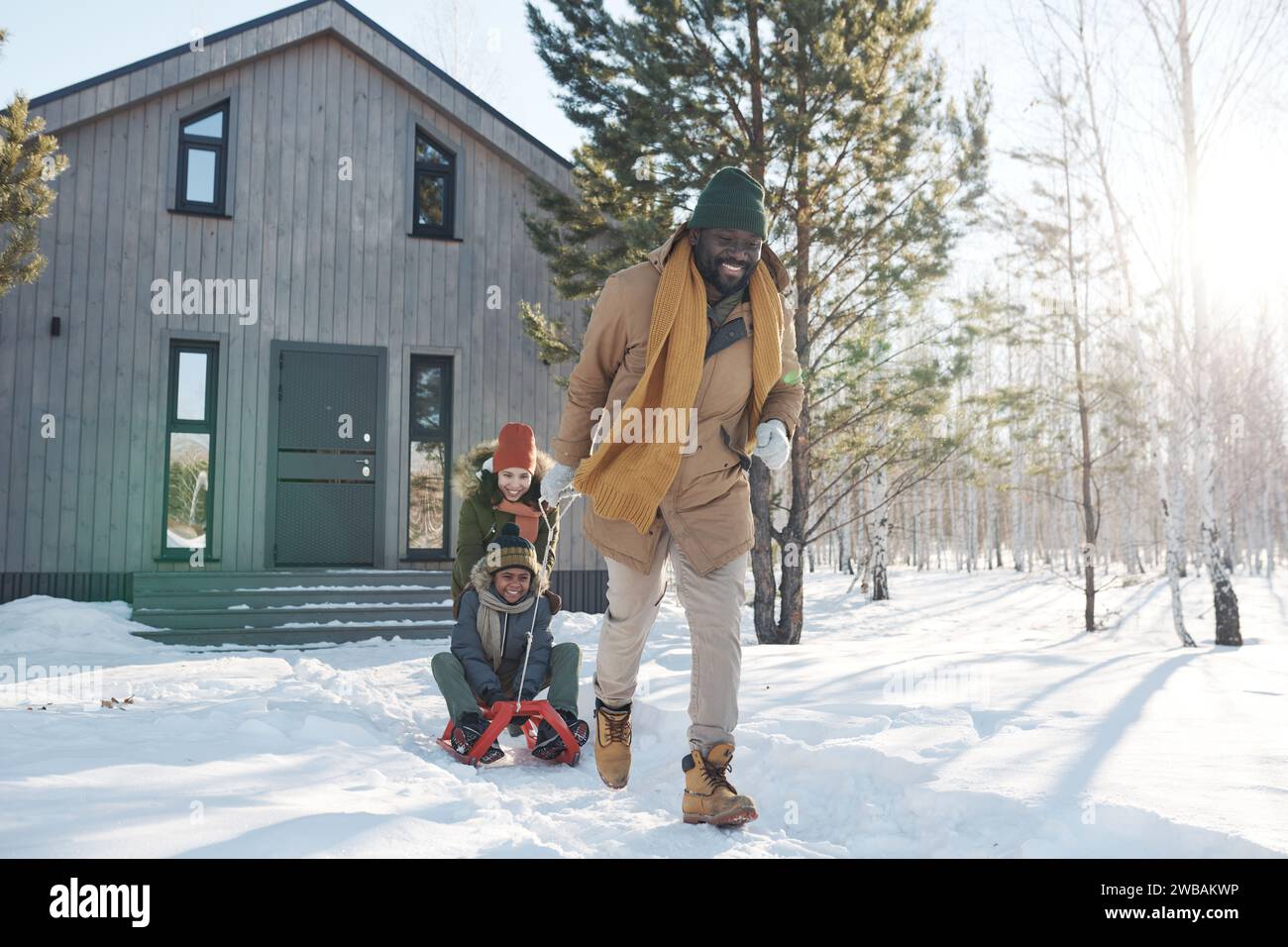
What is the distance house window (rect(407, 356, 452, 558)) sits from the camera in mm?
10789

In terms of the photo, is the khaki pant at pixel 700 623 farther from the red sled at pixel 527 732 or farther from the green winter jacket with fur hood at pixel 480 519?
the green winter jacket with fur hood at pixel 480 519

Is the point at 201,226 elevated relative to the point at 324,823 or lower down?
elevated

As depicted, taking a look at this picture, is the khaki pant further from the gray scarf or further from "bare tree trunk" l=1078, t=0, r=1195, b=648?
"bare tree trunk" l=1078, t=0, r=1195, b=648

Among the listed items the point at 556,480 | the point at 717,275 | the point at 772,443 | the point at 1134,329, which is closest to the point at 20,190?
the point at 556,480

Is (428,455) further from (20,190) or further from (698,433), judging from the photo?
(698,433)

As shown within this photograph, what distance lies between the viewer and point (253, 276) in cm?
1038

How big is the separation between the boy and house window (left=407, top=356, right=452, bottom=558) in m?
6.27

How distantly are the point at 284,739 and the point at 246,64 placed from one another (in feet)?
31.1

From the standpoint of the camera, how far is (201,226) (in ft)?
33.8

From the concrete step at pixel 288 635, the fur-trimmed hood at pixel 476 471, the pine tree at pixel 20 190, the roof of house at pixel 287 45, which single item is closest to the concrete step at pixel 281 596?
the concrete step at pixel 288 635

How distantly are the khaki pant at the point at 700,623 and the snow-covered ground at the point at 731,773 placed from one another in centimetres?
38

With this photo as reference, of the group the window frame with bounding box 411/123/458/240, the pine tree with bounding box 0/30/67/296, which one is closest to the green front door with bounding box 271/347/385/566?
the window frame with bounding box 411/123/458/240
